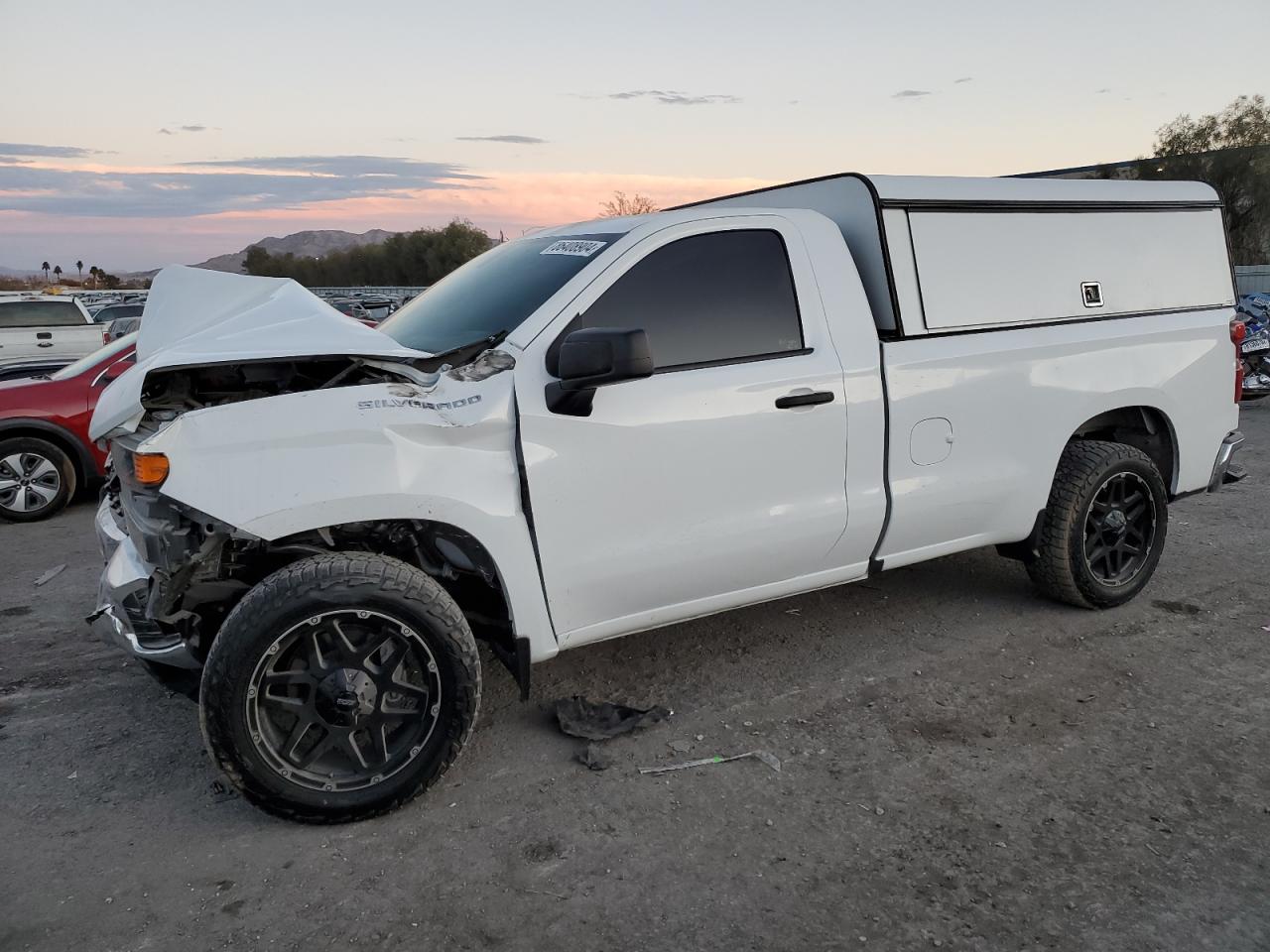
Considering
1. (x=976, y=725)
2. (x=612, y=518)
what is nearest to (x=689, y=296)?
(x=612, y=518)

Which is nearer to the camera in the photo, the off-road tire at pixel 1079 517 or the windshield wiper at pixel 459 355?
the windshield wiper at pixel 459 355

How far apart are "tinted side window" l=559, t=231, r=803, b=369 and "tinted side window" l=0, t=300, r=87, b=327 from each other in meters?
14.0

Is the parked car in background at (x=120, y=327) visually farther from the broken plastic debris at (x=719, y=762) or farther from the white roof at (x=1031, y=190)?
the broken plastic debris at (x=719, y=762)

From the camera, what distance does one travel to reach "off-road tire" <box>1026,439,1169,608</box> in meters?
4.83

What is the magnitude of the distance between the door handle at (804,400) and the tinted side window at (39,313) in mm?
14271

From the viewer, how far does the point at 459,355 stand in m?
3.69

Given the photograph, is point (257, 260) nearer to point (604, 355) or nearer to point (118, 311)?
point (118, 311)

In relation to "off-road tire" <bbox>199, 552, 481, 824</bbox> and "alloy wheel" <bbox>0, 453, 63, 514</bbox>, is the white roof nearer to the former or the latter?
"off-road tire" <bbox>199, 552, 481, 824</bbox>

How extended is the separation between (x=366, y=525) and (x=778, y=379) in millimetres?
1660

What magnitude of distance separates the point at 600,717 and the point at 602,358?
4.98 feet

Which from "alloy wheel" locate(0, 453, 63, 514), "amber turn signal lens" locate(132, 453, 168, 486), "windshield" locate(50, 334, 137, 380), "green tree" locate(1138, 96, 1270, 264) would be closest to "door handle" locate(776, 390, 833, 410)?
"amber turn signal lens" locate(132, 453, 168, 486)

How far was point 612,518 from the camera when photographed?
363 centimetres

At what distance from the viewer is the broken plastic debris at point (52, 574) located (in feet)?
20.2

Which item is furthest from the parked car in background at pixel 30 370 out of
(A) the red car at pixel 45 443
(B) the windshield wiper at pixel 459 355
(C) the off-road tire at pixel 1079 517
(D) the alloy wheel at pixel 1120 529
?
(D) the alloy wheel at pixel 1120 529
